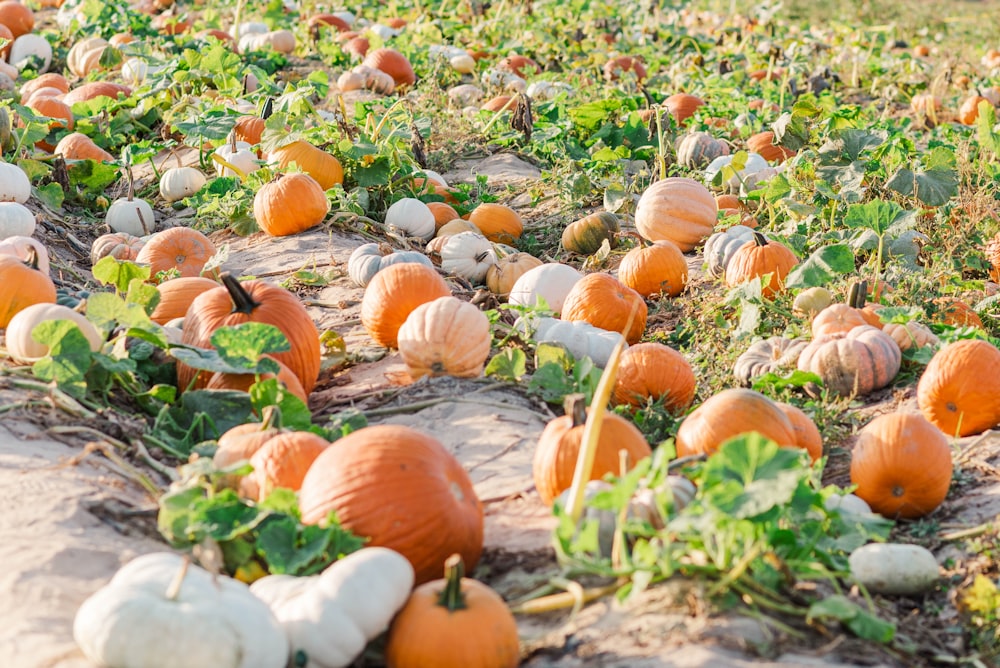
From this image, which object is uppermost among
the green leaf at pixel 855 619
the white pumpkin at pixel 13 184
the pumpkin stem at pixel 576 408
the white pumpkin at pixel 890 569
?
the white pumpkin at pixel 13 184

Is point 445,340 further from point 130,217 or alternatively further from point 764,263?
point 130,217

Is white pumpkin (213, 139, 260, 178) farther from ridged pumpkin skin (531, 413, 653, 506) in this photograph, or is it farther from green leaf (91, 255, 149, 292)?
ridged pumpkin skin (531, 413, 653, 506)

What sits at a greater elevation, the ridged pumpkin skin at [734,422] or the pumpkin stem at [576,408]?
the pumpkin stem at [576,408]

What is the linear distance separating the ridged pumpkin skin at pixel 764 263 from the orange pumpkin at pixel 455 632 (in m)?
2.96

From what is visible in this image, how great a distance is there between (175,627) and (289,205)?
3723 mm

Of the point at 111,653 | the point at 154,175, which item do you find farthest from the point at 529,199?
the point at 111,653

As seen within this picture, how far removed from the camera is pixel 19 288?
4312mm

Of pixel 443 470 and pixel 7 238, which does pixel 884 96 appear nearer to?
pixel 7 238

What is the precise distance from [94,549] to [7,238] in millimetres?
2741

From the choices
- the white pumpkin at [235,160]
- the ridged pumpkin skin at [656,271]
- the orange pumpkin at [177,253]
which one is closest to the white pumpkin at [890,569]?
the ridged pumpkin skin at [656,271]

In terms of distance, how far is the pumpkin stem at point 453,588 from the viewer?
97.3 inches

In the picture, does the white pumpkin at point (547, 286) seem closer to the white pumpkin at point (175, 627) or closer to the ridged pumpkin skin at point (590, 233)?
the ridged pumpkin skin at point (590, 233)

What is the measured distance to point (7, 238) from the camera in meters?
5.09

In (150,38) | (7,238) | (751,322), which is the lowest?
(751,322)
